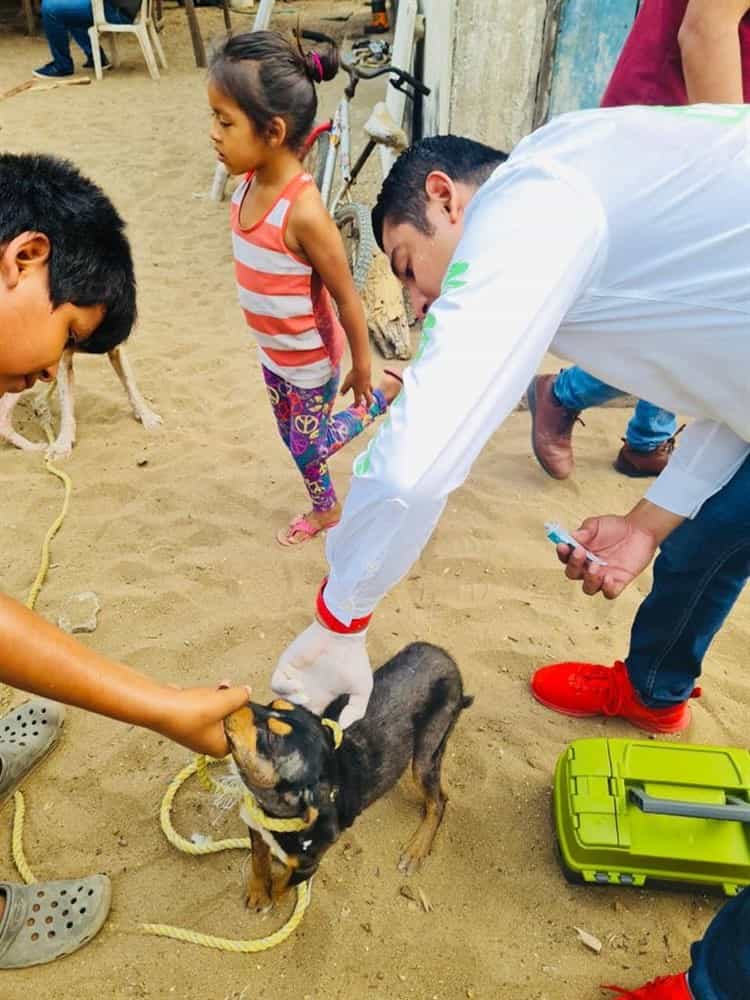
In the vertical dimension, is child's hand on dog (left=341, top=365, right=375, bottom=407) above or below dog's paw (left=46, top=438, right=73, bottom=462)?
above

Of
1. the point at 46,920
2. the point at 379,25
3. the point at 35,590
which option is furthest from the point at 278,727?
the point at 379,25

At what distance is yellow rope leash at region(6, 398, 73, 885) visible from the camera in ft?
6.55

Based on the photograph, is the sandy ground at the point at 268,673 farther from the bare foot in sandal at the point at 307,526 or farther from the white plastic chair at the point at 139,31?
the white plastic chair at the point at 139,31

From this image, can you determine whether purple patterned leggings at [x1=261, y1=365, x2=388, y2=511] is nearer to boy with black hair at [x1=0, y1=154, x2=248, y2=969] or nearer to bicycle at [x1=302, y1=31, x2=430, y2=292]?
boy with black hair at [x1=0, y1=154, x2=248, y2=969]

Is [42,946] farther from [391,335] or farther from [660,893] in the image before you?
[391,335]

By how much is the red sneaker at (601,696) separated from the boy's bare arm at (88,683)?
133 cm

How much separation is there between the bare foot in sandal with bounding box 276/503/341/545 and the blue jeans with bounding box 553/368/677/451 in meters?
1.11

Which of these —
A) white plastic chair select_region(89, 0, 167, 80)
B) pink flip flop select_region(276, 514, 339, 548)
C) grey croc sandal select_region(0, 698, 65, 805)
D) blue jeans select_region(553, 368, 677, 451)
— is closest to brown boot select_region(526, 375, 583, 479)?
blue jeans select_region(553, 368, 677, 451)

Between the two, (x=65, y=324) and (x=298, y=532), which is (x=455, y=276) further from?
(x=298, y=532)

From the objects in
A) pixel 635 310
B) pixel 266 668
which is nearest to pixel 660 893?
pixel 266 668

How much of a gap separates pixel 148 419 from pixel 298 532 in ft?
3.89

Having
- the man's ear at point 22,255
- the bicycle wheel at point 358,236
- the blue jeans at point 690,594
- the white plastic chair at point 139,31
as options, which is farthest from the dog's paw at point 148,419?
the white plastic chair at point 139,31

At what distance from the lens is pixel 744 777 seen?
1.93m

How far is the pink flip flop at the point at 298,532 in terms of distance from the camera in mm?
3125
